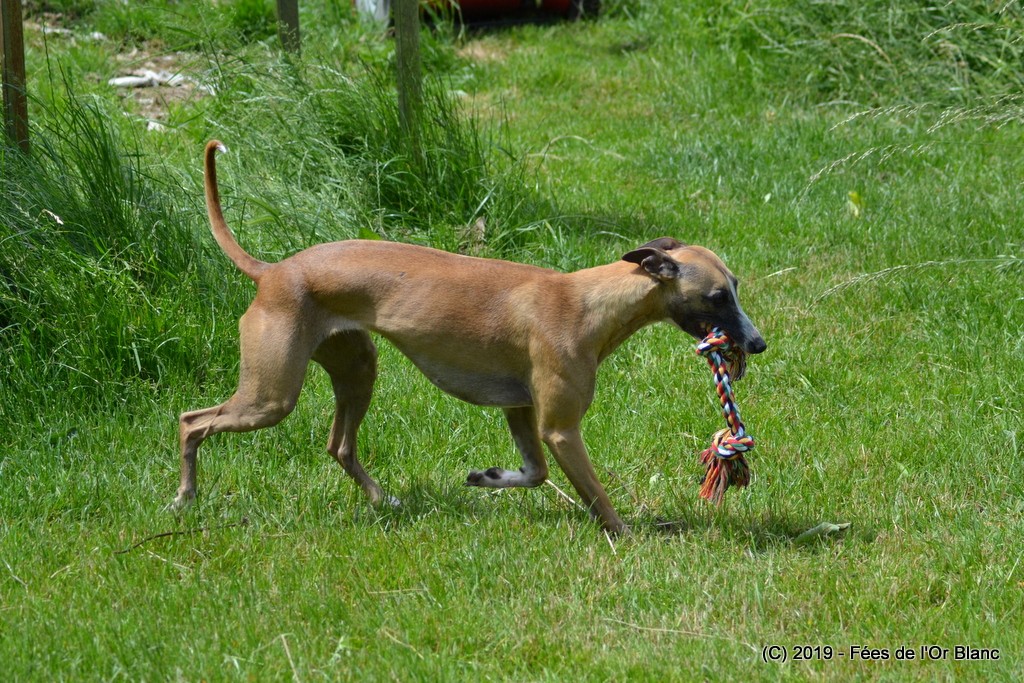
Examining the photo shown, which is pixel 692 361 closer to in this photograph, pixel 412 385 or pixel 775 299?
pixel 775 299

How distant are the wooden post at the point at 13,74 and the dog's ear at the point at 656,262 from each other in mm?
3240

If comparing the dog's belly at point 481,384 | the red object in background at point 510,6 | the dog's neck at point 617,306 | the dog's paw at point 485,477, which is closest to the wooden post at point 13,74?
the dog's belly at point 481,384

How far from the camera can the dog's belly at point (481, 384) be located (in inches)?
183

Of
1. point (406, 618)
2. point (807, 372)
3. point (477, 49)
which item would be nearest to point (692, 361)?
point (807, 372)

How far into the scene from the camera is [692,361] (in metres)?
6.16

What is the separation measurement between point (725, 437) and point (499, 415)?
1316 mm

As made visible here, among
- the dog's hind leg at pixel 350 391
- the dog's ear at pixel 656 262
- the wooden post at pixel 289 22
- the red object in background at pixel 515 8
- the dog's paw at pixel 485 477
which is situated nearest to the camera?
the dog's ear at pixel 656 262

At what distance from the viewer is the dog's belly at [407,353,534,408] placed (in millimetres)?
4645

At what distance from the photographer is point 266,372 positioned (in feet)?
14.6

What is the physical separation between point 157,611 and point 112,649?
237 millimetres

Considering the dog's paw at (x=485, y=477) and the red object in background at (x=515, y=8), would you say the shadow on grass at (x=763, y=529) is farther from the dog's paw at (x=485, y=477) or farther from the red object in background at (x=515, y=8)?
the red object in background at (x=515, y=8)

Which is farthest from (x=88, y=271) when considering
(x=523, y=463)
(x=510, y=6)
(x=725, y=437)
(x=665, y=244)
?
(x=510, y=6)

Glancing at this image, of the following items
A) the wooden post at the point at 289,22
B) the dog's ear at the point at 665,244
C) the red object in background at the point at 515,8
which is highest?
the wooden post at the point at 289,22

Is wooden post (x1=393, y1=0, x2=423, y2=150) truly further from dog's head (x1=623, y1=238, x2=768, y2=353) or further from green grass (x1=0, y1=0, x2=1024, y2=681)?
dog's head (x1=623, y1=238, x2=768, y2=353)
